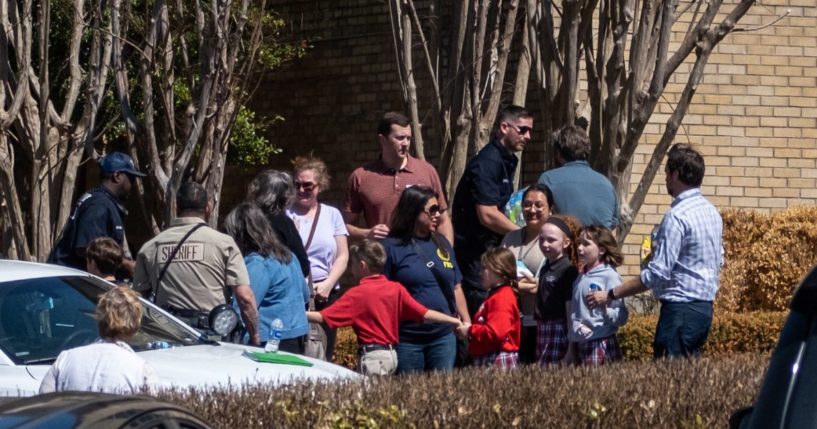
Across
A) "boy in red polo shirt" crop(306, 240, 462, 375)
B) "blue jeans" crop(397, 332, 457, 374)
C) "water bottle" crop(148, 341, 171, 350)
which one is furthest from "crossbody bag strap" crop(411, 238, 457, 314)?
"water bottle" crop(148, 341, 171, 350)

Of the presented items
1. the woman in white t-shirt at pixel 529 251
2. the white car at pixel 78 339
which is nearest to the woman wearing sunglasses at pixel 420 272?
the woman in white t-shirt at pixel 529 251

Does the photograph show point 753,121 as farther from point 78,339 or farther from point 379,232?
point 78,339

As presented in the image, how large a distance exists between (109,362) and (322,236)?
10.8ft

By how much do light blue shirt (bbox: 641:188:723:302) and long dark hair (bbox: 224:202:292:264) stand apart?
82.4 inches

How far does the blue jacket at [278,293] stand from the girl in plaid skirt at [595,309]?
1595mm

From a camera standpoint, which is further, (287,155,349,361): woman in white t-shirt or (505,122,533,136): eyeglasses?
(287,155,349,361): woman in white t-shirt

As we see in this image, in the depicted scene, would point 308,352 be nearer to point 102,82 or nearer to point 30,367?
point 30,367

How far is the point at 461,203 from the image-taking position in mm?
8953

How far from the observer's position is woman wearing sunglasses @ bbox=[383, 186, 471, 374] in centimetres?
821

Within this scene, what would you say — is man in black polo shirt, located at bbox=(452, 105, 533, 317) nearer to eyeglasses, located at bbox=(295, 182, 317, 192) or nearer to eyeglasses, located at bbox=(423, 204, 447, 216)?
eyeglasses, located at bbox=(423, 204, 447, 216)

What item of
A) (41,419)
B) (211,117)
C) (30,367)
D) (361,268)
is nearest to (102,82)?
(211,117)

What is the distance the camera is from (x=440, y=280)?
8328 millimetres

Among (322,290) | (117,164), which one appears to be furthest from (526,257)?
(117,164)

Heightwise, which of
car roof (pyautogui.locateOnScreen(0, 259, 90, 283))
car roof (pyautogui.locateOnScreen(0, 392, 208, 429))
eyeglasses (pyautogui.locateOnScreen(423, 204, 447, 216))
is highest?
eyeglasses (pyautogui.locateOnScreen(423, 204, 447, 216))
